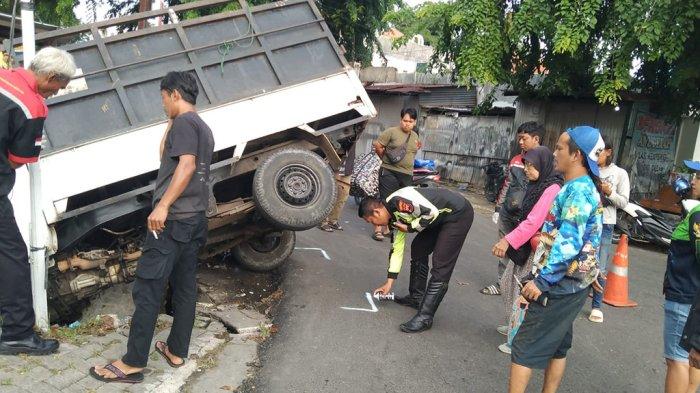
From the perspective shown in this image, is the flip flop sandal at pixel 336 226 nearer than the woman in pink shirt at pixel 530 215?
No

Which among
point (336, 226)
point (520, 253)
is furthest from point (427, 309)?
point (336, 226)

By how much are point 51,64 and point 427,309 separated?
10.7 feet

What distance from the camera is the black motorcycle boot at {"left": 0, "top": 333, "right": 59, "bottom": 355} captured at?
330cm

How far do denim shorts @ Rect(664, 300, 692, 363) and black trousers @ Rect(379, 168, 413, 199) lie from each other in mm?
4017

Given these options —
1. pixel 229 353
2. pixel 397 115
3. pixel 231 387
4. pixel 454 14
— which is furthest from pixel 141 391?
pixel 397 115

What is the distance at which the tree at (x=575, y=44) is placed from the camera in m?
8.52

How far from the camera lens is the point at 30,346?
3350 mm

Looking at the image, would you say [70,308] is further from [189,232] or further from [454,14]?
[454,14]

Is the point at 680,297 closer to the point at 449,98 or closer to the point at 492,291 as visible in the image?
the point at 492,291

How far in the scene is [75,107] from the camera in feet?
13.6

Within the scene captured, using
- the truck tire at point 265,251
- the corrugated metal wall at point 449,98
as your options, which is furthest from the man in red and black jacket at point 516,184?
the corrugated metal wall at point 449,98

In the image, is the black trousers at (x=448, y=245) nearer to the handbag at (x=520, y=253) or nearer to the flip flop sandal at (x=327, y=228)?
the handbag at (x=520, y=253)

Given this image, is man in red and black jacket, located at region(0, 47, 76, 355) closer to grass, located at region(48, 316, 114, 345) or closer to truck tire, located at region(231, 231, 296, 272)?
grass, located at region(48, 316, 114, 345)

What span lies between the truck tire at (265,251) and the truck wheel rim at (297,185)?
3.71 feet
